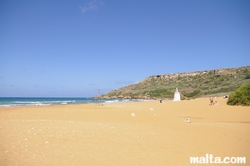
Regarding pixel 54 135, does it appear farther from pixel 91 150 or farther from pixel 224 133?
pixel 224 133

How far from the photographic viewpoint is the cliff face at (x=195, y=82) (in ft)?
230

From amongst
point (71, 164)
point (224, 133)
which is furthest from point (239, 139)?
point (71, 164)

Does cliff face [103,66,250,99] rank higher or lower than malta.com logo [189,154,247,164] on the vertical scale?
higher

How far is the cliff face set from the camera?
230 feet

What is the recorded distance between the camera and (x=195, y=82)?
93.1m

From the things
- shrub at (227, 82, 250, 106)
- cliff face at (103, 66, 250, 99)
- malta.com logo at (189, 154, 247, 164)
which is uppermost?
cliff face at (103, 66, 250, 99)

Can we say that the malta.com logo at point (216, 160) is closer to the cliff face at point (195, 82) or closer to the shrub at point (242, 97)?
the shrub at point (242, 97)

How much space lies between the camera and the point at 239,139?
843cm

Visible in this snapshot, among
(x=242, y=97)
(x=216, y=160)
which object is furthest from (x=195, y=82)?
(x=216, y=160)

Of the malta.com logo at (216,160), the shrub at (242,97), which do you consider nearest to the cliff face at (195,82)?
the shrub at (242,97)

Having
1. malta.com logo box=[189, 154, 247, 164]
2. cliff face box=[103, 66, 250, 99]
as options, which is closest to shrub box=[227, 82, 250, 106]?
malta.com logo box=[189, 154, 247, 164]

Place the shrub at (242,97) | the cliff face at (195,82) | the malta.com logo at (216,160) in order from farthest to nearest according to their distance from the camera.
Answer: the cliff face at (195,82), the shrub at (242,97), the malta.com logo at (216,160)

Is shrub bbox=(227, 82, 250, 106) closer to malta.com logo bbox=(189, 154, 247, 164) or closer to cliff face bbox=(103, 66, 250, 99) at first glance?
malta.com logo bbox=(189, 154, 247, 164)

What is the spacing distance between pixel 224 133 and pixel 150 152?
5.23 metres
